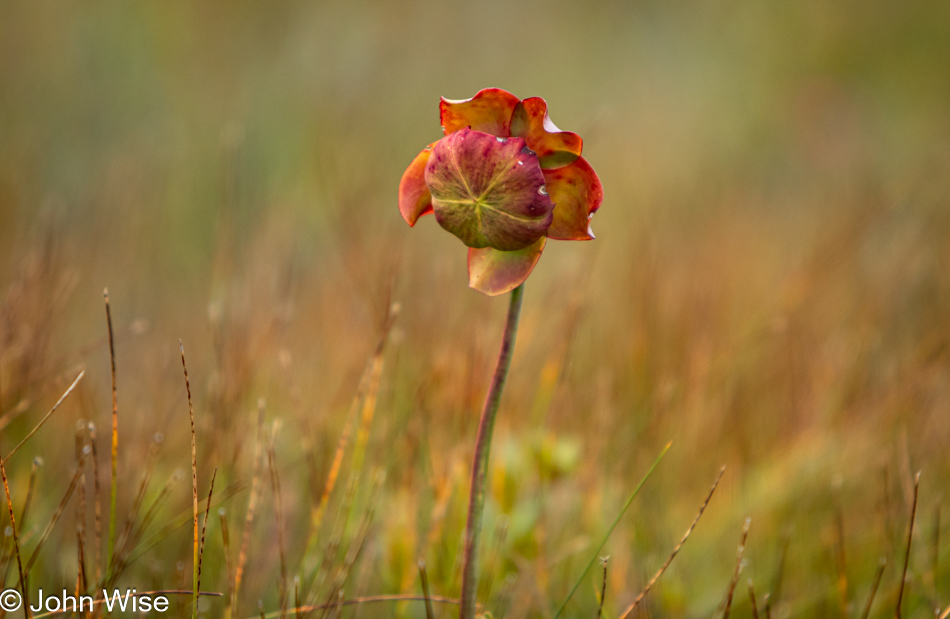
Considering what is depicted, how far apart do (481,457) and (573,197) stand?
229 millimetres

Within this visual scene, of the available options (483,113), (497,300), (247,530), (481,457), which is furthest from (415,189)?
(497,300)

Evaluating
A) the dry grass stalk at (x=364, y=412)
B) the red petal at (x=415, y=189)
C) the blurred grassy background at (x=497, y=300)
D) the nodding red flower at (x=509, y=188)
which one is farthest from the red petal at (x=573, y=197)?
the blurred grassy background at (x=497, y=300)

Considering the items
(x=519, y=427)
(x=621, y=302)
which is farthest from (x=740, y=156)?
(x=519, y=427)

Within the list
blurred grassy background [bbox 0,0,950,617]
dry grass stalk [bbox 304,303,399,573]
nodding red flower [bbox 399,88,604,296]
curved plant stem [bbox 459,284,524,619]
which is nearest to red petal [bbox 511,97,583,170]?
nodding red flower [bbox 399,88,604,296]

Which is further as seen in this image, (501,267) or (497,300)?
(497,300)

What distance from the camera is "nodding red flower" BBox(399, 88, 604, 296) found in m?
0.53

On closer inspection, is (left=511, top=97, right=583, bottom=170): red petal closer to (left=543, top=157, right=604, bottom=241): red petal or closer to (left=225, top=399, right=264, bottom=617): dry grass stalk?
(left=543, top=157, right=604, bottom=241): red petal

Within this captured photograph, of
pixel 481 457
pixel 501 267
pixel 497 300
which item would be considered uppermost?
pixel 501 267

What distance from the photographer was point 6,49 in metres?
2.92

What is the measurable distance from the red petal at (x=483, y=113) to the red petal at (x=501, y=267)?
0.36 ft

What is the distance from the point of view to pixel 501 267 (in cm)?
55

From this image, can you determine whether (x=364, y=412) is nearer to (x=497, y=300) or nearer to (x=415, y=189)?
(x=415, y=189)

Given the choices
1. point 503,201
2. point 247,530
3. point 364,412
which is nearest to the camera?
point 503,201

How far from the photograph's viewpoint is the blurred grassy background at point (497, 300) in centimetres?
113
